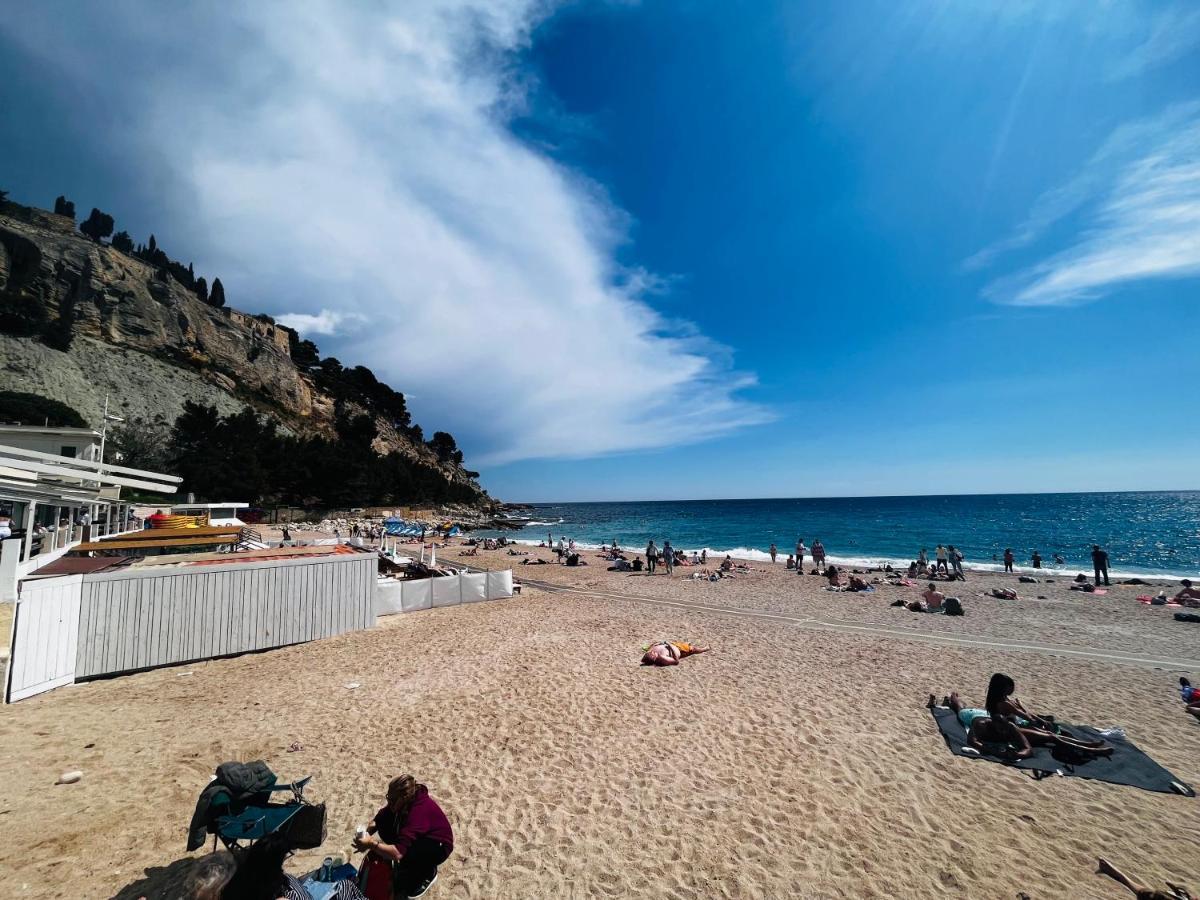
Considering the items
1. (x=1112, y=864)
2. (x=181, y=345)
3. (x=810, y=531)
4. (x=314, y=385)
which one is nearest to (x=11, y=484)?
(x=1112, y=864)

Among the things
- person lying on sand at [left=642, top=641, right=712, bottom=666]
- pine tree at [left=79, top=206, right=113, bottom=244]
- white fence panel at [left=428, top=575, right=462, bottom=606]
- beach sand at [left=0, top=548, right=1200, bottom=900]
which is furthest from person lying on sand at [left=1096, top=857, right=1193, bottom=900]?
pine tree at [left=79, top=206, right=113, bottom=244]

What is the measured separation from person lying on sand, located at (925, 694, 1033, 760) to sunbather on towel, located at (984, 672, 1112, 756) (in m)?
0.12

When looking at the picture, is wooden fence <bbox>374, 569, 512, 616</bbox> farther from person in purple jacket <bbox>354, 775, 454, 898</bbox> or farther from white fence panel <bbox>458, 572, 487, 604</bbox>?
person in purple jacket <bbox>354, 775, 454, 898</bbox>

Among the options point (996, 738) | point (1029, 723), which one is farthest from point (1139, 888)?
point (1029, 723)

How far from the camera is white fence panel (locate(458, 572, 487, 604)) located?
17.2 metres

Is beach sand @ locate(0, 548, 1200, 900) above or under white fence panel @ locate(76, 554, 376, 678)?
under

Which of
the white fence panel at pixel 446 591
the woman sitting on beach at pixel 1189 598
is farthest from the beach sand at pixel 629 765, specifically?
the woman sitting on beach at pixel 1189 598

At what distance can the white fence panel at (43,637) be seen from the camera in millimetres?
7754

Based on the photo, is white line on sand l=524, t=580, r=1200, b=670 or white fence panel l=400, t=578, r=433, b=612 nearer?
white line on sand l=524, t=580, r=1200, b=670

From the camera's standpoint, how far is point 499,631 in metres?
13.2

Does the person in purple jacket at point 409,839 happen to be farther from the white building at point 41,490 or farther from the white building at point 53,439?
the white building at point 53,439

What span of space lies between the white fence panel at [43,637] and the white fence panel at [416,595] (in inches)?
296

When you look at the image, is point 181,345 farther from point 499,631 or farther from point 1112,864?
point 1112,864

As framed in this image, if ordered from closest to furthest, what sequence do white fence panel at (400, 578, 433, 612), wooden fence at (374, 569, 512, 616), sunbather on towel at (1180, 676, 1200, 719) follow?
1. sunbather on towel at (1180, 676, 1200, 719)
2. wooden fence at (374, 569, 512, 616)
3. white fence panel at (400, 578, 433, 612)
